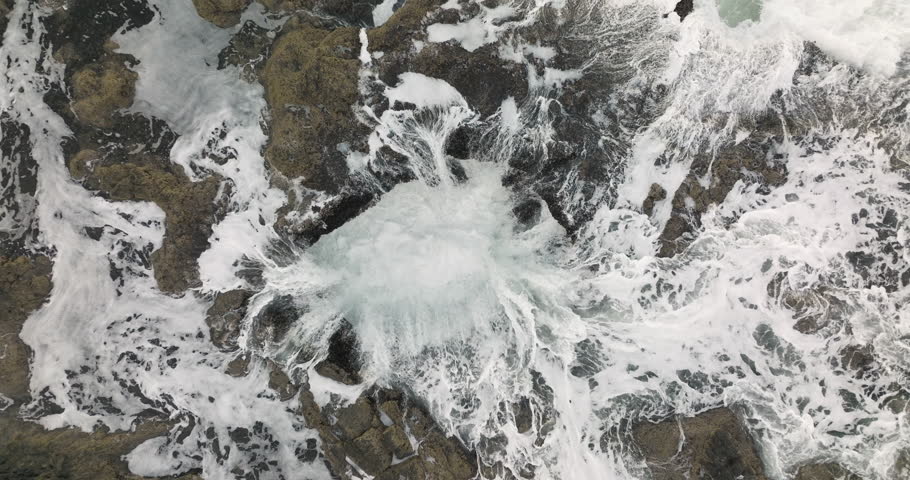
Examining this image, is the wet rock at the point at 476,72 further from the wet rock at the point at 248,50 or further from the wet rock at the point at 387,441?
the wet rock at the point at 387,441

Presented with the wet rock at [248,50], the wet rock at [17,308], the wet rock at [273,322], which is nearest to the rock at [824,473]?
the wet rock at [273,322]

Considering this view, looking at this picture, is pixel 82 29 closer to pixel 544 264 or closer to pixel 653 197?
pixel 544 264

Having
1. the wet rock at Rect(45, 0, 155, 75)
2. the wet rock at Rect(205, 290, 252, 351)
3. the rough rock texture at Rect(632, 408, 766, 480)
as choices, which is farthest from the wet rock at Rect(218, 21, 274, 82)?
the rough rock texture at Rect(632, 408, 766, 480)

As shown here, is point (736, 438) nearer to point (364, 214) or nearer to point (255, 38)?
point (364, 214)

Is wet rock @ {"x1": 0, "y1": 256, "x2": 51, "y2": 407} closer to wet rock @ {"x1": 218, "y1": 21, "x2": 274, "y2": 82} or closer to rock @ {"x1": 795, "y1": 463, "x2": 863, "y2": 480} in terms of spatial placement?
wet rock @ {"x1": 218, "y1": 21, "x2": 274, "y2": 82}

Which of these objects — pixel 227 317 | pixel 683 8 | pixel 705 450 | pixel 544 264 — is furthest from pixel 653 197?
pixel 227 317

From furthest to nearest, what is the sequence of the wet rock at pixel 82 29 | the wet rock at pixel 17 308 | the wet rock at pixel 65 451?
the wet rock at pixel 82 29 → the wet rock at pixel 17 308 → the wet rock at pixel 65 451

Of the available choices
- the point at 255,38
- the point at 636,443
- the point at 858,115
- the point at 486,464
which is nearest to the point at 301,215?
the point at 255,38
